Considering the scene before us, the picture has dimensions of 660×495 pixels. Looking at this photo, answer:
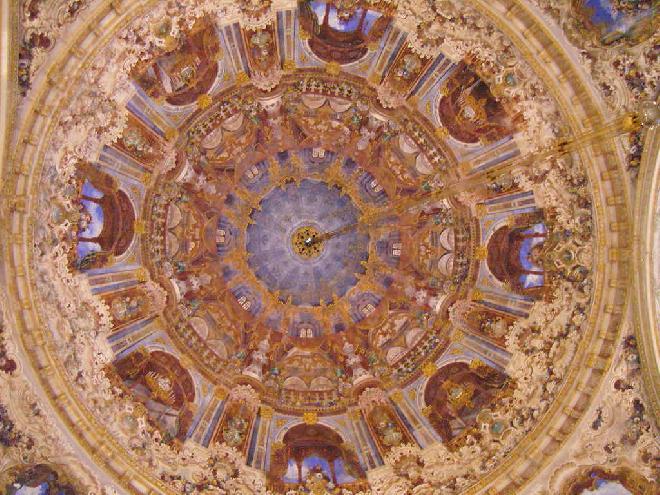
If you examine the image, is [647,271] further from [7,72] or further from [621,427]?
[7,72]

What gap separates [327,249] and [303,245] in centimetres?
97

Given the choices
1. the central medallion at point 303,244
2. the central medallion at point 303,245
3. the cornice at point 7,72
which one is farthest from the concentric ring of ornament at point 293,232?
the cornice at point 7,72

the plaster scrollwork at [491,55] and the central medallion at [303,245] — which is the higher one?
the plaster scrollwork at [491,55]

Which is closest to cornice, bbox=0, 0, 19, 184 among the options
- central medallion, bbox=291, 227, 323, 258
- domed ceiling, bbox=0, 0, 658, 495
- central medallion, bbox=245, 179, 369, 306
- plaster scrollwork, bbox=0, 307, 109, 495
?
domed ceiling, bbox=0, 0, 658, 495

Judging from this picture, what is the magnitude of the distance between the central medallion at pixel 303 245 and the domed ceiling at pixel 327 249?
84 millimetres

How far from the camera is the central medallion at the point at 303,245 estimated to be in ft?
69.4

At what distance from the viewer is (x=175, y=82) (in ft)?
54.7

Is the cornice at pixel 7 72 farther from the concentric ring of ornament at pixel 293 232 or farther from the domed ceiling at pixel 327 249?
the concentric ring of ornament at pixel 293 232

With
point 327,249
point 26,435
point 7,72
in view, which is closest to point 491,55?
point 327,249

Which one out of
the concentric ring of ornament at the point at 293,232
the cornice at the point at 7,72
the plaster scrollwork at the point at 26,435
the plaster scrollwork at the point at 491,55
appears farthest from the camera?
the concentric ring of ornament at the point at 293,232

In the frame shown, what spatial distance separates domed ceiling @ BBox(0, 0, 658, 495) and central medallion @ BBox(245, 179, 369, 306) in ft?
0.28

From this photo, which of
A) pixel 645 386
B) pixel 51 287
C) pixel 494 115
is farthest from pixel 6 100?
pixel 645 386

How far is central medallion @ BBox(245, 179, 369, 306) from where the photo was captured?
21.1 meters

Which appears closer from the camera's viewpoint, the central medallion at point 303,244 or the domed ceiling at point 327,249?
the domed ceiling at point 327,249
